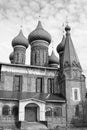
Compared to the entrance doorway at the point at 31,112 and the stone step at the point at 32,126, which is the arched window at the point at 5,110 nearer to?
the entrance doorway at the point at 31,112

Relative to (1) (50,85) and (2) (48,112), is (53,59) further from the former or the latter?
(2) (48,112)

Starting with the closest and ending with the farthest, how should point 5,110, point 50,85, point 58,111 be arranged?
point 5,110 < point 58,111 < point 50,85

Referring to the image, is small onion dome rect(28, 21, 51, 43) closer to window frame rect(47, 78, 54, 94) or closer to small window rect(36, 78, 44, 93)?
window frame rect(47, 78, 54, 94)

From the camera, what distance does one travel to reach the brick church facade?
24.1 m

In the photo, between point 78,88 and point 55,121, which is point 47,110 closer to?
point 55,121

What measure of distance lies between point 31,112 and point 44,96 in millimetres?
2822

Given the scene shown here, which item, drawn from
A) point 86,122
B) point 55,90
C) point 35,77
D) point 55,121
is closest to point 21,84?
point 35,77

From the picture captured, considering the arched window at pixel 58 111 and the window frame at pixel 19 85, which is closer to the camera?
the arched window at pixel 58 111

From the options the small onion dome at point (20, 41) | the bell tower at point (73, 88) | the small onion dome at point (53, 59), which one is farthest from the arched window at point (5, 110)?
the small onion dome at point (53, 59)

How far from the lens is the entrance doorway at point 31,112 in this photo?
25.3 m

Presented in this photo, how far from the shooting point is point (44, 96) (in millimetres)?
26984

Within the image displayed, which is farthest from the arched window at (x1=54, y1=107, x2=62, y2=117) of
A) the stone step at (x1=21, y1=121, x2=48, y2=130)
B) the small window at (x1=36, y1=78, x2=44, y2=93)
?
the small window at (x1=36, y1=78, x2=44, y2=93)

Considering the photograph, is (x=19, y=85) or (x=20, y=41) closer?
(x=19, y=85)

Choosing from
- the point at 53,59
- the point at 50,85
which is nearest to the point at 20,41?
the point at 53,59
